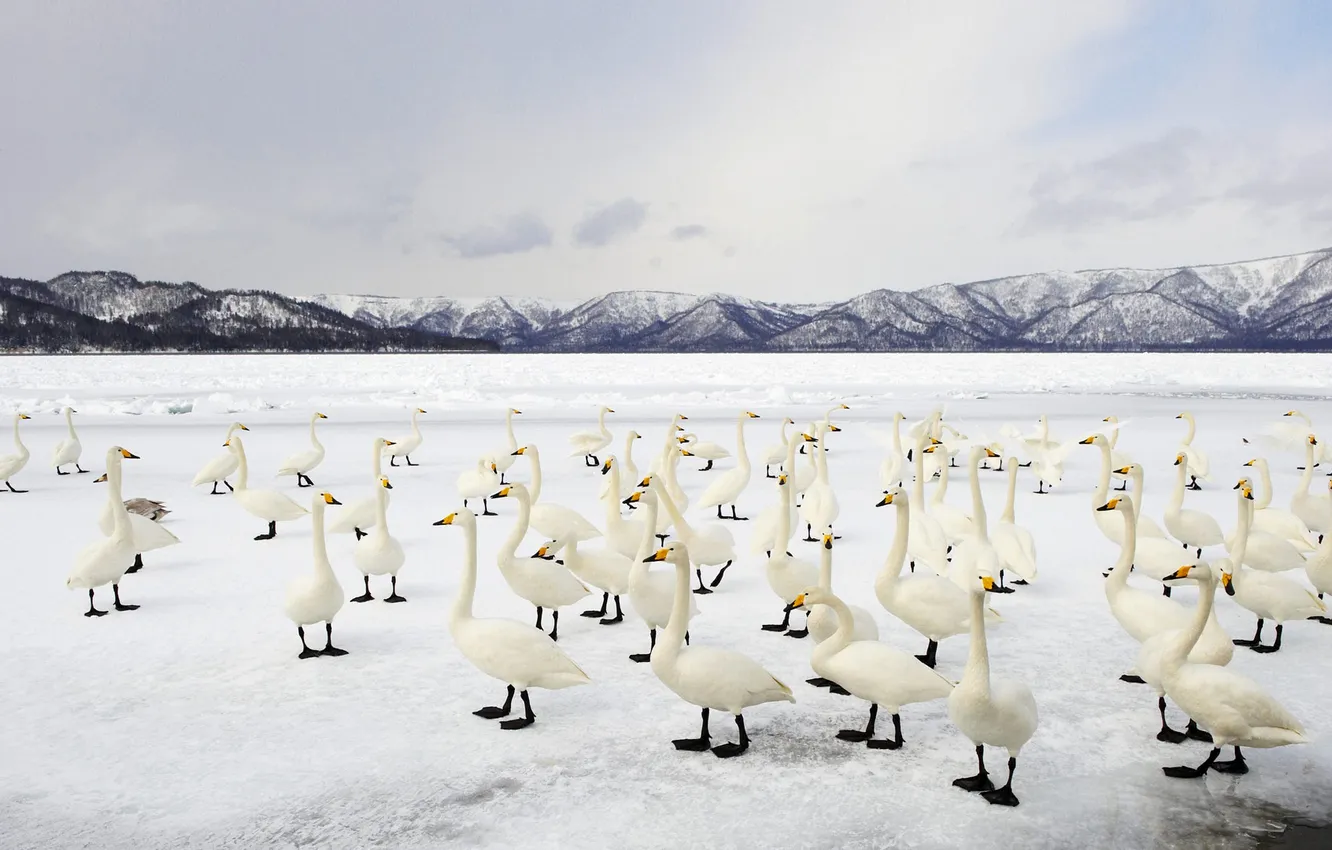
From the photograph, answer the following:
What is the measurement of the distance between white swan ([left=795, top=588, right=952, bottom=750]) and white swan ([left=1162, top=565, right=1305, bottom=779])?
106 centimetres

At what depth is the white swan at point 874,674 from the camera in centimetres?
421

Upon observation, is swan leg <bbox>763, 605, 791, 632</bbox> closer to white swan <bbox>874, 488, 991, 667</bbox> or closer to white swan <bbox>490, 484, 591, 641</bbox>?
white swan <bbox>874, 488, 991, 667</bbox>

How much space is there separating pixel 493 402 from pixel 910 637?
23.4 metres

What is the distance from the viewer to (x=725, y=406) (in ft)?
87.0

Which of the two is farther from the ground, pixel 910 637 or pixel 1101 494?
pixel 1101 494

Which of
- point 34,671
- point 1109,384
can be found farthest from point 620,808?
point 1109,384

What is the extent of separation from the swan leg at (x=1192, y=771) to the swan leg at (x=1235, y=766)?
0.31 feet

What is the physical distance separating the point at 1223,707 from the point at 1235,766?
487 mm

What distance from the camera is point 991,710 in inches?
148

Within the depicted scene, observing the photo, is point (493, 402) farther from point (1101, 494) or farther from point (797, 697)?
point (797, 697)

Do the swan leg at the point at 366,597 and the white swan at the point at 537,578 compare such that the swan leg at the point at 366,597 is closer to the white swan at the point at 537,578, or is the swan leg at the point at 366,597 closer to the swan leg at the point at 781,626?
the white swan at the point at 537,578

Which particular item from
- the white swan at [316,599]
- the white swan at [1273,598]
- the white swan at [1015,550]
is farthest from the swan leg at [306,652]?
the white swan at [1273,598]

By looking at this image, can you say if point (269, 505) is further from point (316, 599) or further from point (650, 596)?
point (650, 596)

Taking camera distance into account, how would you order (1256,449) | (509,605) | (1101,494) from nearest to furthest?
(509,605) → (1101,494) → (1256,449)
